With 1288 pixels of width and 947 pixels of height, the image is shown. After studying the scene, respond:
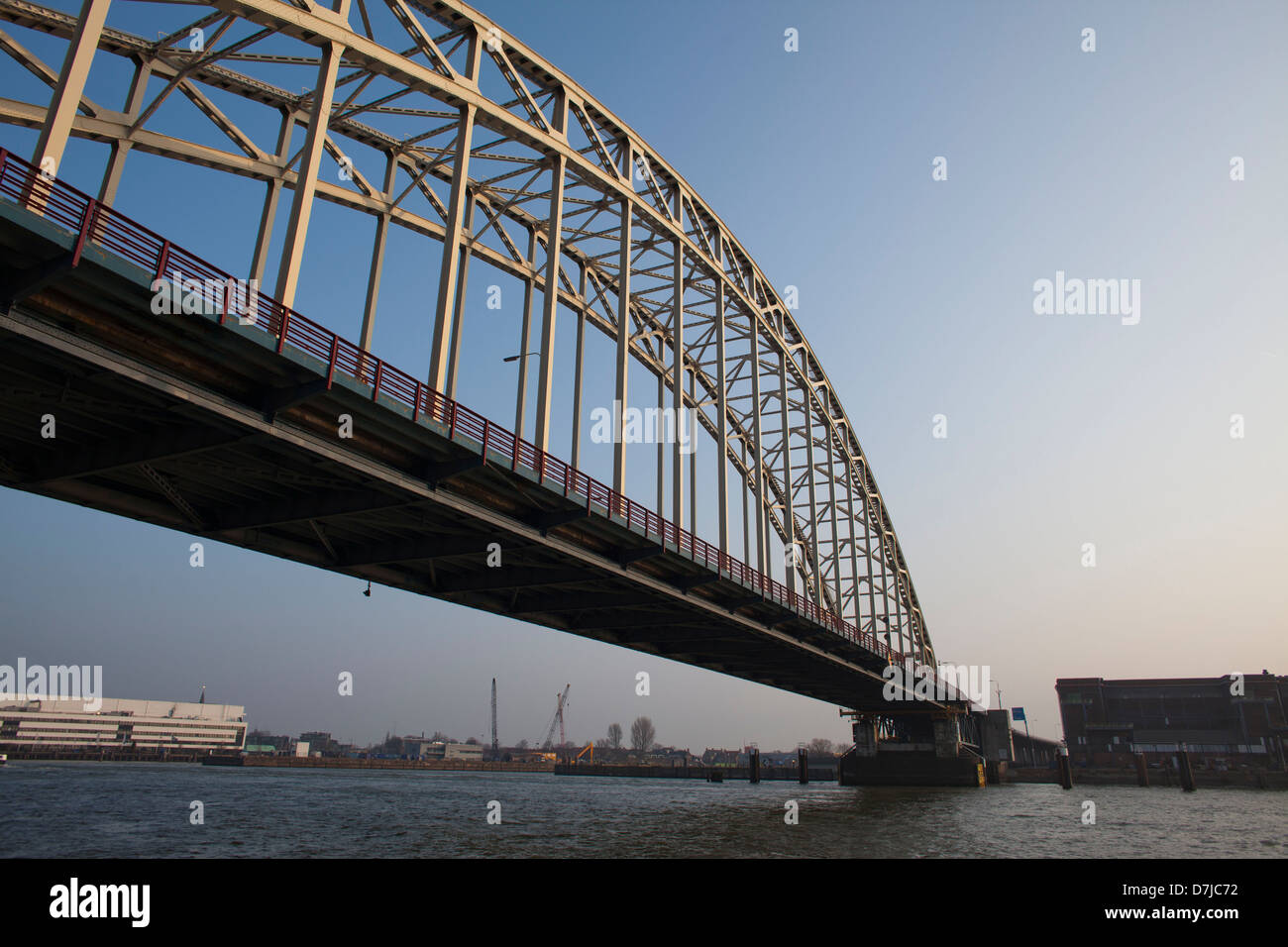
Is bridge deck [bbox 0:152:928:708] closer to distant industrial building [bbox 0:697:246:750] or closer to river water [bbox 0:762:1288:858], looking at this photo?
river water [bbox 0:762:1288:858]

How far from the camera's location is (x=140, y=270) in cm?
1386

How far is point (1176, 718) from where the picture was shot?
106750 millimetres

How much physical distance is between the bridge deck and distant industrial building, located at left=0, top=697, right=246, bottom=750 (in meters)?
173

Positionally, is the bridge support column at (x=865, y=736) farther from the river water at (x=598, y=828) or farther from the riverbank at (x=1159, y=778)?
the river water at (x=598, y=828)

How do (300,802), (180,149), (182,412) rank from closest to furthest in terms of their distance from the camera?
(182,412) < (180,149) < (300,802)

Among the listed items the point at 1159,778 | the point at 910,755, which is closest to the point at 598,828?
the point at 910,755

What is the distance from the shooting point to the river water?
27.2 metres

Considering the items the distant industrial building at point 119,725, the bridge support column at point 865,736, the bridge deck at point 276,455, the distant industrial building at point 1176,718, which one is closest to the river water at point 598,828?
the bridge deck at point 276,455

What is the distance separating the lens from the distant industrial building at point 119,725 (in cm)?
16475

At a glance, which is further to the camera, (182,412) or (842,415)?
(842,415)
